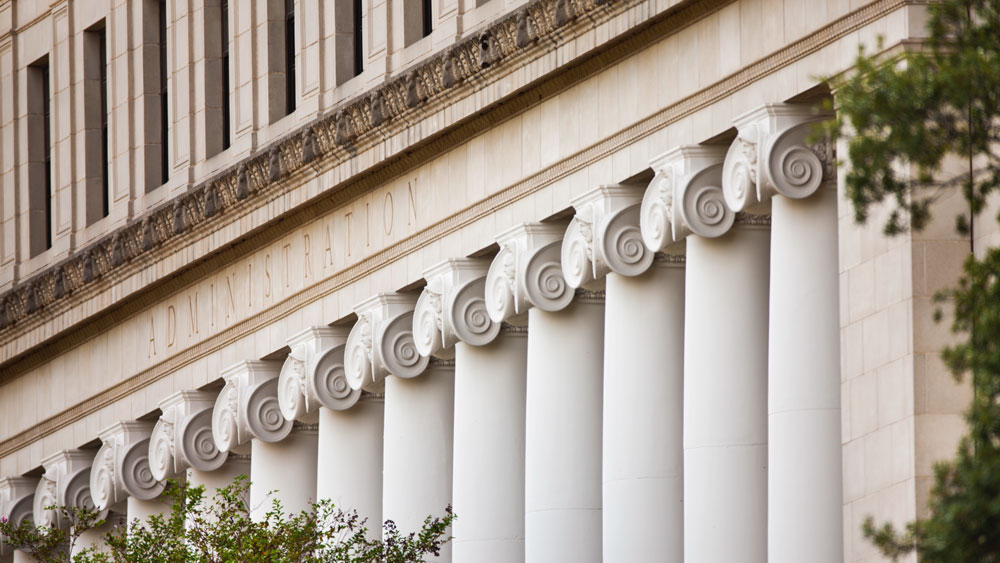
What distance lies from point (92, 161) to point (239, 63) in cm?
726

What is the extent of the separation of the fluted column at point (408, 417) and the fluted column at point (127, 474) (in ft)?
30.2

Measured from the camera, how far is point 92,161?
5897 centimetres

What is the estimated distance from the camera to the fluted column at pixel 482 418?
44.4 metres

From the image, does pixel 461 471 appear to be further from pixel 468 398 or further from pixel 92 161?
pixel 92 161

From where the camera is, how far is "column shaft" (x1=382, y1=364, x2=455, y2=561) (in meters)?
46.5

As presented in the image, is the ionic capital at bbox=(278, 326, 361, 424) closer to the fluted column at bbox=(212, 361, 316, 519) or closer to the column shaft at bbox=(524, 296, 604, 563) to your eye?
the fluted column at bbox=(212, 361, 316, 519)

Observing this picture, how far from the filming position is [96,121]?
59.2m

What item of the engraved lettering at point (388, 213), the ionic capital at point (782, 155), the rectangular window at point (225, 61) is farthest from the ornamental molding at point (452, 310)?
the rectangular window at point (225, 61)

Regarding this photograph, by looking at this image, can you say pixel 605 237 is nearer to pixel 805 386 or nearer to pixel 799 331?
pixel 799 331

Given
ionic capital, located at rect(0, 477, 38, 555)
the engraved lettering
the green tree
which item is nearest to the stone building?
the engraved lettering

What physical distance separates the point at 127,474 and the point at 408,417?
10.2 m

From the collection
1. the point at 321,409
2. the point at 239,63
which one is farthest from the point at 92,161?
the point at 321,409

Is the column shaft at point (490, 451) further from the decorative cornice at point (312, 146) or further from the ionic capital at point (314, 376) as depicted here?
the decorative cornice at point (312, 146)

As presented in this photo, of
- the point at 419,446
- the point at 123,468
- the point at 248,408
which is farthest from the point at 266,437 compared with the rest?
the point at 123,468
